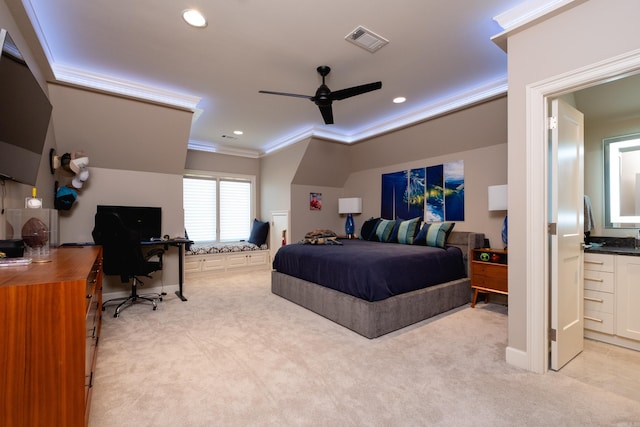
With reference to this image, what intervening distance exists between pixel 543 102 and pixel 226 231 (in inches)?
227

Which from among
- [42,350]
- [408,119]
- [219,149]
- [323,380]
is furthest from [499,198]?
[219,149]

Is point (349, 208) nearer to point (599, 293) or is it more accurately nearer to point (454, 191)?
point (454, 191)

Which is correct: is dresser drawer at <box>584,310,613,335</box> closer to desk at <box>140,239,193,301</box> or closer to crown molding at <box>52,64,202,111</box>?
desk at <box>140,239,193,301</box>

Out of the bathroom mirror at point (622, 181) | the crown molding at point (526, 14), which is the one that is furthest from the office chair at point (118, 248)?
the bathroom mirror at point (622, 181)

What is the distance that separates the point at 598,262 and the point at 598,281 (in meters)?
0.17

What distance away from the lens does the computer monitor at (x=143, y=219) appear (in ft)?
13.4

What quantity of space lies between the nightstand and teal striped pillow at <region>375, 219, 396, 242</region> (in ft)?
4.56

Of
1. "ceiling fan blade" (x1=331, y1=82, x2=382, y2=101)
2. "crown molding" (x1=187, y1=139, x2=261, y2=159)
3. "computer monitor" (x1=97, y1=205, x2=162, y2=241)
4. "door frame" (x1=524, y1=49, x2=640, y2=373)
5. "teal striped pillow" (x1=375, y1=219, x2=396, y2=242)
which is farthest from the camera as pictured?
"crown molding" (x1=187, y1=139, x2=261, y2=159)

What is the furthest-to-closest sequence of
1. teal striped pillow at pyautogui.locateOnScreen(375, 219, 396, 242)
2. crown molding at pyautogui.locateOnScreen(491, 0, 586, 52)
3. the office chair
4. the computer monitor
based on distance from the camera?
→ teal striped pillow at pyautogui.locateOnScreen(375, 219, 396, 242) → the computer monitor → the office chair → crown molding at pyautogui.locateOnScreen(491, 0, 586, 52)

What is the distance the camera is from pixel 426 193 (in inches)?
191

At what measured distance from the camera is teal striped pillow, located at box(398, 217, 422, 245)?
4.52m

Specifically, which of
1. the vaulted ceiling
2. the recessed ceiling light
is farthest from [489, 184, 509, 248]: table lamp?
the recessed ceiling light

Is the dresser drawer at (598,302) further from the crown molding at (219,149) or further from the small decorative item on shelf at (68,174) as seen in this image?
the crown molding at (219,149)

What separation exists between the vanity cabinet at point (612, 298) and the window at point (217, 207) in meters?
5.73
